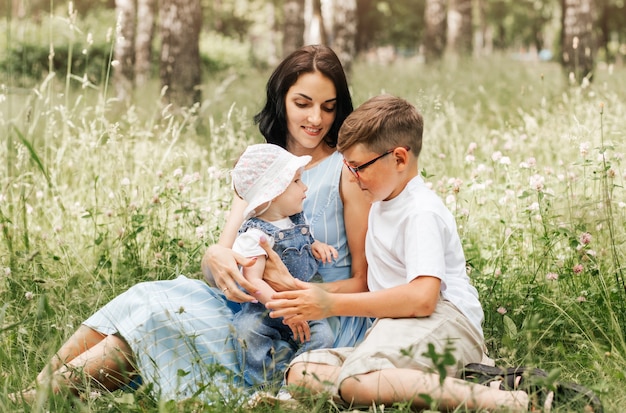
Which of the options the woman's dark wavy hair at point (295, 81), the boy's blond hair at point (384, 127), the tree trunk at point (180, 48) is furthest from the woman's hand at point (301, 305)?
the tree trunk at point (180, 48)

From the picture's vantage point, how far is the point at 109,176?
4.39 metres

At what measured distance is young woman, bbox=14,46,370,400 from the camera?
2.65 metres

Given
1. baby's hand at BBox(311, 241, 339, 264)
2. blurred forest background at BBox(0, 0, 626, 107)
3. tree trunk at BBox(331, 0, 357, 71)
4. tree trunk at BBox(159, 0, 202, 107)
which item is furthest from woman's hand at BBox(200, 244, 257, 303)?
tree trunk at BBox(331, 0, 357, 71)

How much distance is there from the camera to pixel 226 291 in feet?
8.95

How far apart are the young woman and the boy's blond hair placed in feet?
1.26

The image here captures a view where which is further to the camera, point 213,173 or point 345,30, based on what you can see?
point 345,30

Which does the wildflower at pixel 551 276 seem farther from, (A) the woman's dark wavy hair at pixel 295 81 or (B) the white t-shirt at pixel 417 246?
(A) the woman's dark wavy hair at pixel 295 81

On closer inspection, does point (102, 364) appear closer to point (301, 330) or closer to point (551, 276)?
point (301, 330)

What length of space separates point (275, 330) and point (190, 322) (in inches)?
12.6

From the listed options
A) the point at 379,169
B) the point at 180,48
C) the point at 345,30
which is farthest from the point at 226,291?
the point at 345,30

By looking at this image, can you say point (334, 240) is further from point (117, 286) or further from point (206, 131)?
point (206, 131)

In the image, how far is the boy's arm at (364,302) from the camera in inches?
97.7

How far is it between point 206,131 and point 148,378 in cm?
456

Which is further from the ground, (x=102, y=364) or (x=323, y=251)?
(x=323, y=251)
